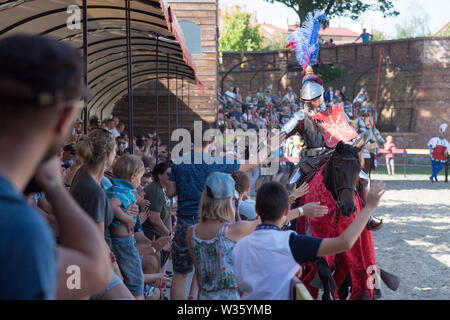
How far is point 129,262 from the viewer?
4508mm

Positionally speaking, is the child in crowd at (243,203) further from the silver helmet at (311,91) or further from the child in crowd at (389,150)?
the child in crowd at (389,150)

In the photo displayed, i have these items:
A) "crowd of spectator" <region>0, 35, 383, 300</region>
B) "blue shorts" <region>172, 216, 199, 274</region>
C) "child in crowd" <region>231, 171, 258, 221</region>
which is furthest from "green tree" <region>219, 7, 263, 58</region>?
"blue shorts" <region>172, 216, 199, 274</region>

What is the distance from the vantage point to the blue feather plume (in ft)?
26.9

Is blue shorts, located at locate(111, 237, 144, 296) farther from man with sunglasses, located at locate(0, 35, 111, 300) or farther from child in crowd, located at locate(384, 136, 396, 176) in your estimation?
child in crowd, located at locate(384, 136, 396, 176)

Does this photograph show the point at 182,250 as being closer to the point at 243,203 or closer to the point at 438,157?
the point at 243,203

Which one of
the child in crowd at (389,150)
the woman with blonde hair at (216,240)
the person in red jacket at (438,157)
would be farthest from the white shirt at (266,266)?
the child in crowd at (389,150)

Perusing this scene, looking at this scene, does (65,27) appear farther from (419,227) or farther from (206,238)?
(419,227)

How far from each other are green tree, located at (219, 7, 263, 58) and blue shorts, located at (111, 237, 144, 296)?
73961 millimetres

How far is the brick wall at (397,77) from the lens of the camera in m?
40.6

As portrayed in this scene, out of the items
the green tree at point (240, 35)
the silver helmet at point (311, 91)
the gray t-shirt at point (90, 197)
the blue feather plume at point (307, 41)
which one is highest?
the green tree at point (240, 35)

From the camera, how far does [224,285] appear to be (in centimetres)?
363

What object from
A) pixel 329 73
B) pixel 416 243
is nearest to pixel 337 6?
pixel 329 73

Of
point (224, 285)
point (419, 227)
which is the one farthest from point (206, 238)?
point (419, 227)

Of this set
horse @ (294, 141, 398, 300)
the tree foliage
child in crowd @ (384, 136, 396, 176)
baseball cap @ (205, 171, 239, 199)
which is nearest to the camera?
baseball cap @ (205, 171, 239, 199)
